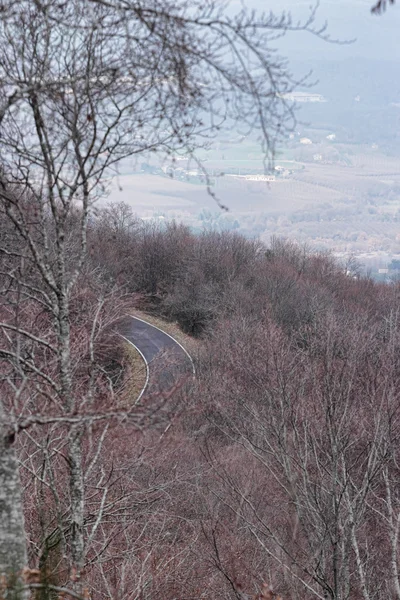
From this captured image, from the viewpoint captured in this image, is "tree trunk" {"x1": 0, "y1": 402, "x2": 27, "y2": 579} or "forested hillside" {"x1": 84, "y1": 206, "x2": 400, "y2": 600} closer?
"tree trunk" {"x1": 0, "y1": 402, "x2": 27, "y2": 579}

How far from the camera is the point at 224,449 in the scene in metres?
18.6

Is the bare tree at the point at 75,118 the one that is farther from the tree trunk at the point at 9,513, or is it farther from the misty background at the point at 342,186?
the misty background at the point at 342,186

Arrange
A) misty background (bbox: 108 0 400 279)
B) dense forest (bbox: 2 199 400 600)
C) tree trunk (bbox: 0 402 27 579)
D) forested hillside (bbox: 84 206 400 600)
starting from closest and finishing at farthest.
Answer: tree trunk (bbox: 0 402 27 579), dense forest (bbox: 2 199 400 600), forested hillside (bbox: 84 206 400 600), misty background (bbox: 108 0 400 279)

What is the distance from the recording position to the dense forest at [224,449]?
296 inches

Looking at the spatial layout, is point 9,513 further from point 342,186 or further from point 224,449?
point 342,186

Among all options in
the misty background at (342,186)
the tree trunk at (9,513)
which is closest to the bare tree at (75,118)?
the tree trunk at (9,513)

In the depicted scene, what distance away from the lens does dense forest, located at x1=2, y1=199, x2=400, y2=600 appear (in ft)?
24.7

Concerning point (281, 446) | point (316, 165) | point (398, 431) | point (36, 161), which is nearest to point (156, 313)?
point (398, 431)

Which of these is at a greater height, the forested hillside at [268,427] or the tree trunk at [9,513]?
the tree trunk at [9,513]

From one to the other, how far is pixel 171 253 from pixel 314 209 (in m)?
101

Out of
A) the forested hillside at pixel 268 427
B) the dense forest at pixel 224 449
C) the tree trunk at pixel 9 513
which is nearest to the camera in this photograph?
the tree trunk at pixel 9 513

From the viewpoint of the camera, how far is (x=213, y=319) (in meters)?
36.1

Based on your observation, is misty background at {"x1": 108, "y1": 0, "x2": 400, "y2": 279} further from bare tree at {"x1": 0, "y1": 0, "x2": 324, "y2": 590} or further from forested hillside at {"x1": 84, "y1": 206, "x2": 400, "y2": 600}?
bare tree at {"x1": 0, "y1": 0, "x2": 324, "y2": 590}

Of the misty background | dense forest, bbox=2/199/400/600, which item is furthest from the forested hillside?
the misty background
